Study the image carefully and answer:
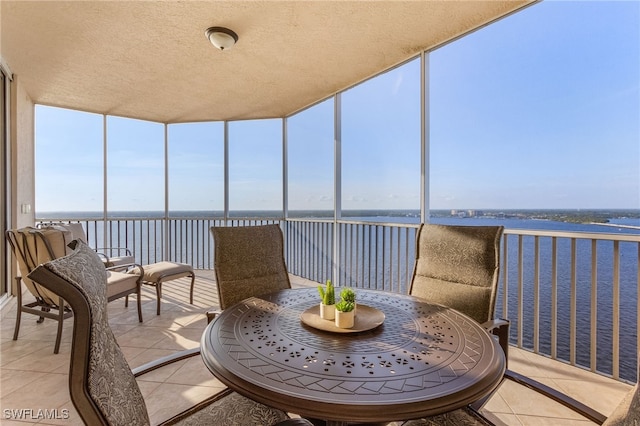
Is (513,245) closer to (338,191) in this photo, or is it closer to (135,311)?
(338,191)

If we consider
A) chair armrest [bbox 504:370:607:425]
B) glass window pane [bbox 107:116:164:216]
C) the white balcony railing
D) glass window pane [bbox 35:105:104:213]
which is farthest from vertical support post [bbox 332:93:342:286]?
glass window pane [bbox 35:105:104:213]

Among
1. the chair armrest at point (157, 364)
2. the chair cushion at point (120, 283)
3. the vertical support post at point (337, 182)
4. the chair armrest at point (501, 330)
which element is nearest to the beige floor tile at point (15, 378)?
the chair cushion at point (120, 283)

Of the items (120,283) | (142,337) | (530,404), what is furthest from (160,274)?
(530,404)

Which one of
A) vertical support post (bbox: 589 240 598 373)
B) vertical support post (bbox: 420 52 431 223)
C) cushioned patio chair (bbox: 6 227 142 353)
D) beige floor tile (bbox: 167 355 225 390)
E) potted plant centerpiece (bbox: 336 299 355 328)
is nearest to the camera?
potted plant centerpiece (bbox: 336 299 355 328)

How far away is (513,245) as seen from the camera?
3.26 meters

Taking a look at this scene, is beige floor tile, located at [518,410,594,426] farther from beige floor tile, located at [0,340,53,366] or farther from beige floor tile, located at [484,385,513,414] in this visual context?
beige floor tile, located at [0,340,53,366]

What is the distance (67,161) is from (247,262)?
7222mm

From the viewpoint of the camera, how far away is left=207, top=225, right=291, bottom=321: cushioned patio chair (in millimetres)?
1925

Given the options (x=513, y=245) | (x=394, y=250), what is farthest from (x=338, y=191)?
(x=513, y=245)

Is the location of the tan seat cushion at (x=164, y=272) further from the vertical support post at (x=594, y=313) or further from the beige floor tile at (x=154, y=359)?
the vertical support post at (x=594, y=313)

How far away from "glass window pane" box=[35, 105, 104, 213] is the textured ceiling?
0.57 meters

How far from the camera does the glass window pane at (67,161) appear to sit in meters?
4.70

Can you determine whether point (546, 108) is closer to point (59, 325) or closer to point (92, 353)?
point (92, 353)

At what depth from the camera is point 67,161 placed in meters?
6.68
